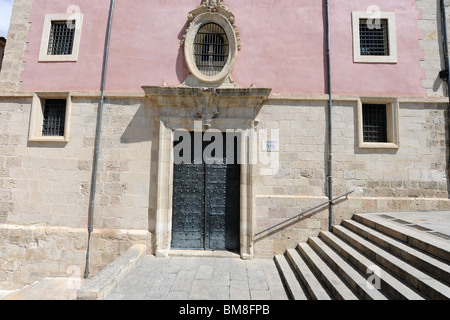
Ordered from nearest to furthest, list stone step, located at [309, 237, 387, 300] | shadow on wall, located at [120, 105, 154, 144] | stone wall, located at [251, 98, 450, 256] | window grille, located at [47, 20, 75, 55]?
stone step, located at [309, 237, 387, 300] < stone wall, located at [251, 98, 450, 256] < shadow on wall, located at [120, 105, 154, 144] < window grille, located at [47, 20, 75, 55]

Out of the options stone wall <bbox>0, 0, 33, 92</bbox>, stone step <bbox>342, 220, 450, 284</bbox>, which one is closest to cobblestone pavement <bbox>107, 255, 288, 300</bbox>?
stone step <bbox>342, 220, 450, 284</bbox>

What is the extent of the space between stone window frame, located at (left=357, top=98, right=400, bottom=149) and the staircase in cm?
170

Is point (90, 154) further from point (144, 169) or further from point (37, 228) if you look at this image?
point (37, 228)

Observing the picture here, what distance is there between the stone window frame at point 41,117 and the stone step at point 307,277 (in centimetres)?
609

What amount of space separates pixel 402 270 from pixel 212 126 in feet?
14.4

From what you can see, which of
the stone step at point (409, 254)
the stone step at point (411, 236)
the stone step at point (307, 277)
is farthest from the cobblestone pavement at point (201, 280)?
the stone step at point (411, 236)

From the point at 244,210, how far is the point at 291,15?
520cm

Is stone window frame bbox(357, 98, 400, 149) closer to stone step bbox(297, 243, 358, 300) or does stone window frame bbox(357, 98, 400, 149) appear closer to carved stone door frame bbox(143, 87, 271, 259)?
carved stone door frame bbox(143, 87, 271, 259)

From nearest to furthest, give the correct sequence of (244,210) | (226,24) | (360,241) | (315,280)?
1. (315,280)
2. (360,241)
3. (244,210)
4. (226,24)

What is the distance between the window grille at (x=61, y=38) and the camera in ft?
20.0

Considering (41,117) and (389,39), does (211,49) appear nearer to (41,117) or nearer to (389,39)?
(389,39)

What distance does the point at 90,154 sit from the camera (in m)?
5.71

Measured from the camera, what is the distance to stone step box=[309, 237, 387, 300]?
9.82 ft

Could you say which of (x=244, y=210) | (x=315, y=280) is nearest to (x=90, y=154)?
(x=244, y=210)
